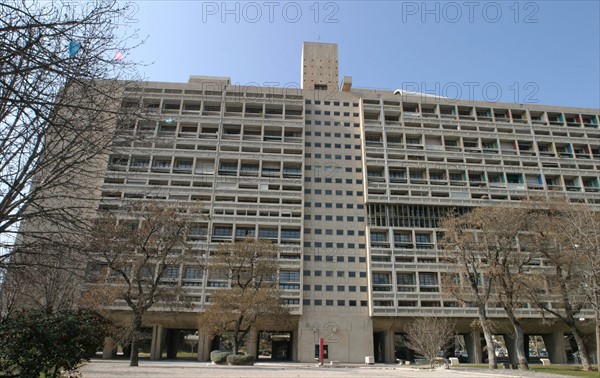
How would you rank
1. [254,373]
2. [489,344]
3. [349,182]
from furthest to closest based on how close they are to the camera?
1. [349,182]
2. [489,344]
3. [254,373]

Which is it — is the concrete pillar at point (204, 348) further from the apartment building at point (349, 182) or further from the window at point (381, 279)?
the window at point (381, 279)

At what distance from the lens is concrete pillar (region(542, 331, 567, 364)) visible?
53.4 meters

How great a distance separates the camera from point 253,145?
58.8 meters

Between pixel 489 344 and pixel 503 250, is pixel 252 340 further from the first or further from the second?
pixel 503 250

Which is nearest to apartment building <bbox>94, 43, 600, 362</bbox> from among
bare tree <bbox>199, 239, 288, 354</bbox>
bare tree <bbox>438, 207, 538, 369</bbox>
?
bare tree <bbox>199, 239, 288, 354</bbox>

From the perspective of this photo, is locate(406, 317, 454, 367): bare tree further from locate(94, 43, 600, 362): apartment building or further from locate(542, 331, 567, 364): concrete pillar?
locate(542, 331, 567, 364): concrete pillar

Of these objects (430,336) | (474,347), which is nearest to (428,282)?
(474,347)

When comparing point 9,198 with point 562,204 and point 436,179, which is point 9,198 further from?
point 436,179

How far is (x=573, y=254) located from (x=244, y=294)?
24.2 metres

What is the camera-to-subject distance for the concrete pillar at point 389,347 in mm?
52750

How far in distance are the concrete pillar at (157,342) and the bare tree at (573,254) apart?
3926 centimetres

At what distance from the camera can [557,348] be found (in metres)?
54.1

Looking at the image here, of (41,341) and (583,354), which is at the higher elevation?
(583,354)

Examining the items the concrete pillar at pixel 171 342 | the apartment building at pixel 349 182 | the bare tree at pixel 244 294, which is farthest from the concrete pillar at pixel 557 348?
the concrete pillar at pixel 171 342
